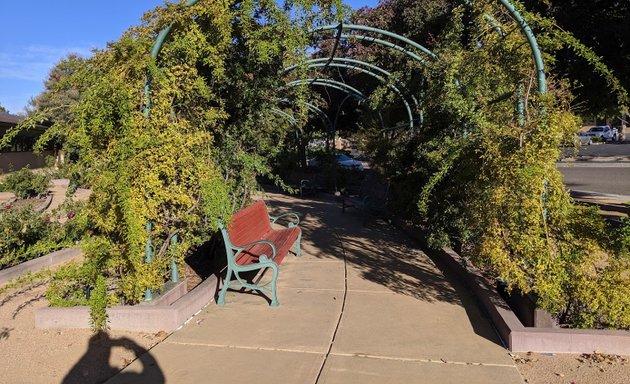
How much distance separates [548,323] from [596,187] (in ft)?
50.7

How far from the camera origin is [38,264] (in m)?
6.27

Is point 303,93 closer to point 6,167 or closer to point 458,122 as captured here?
point 458,122

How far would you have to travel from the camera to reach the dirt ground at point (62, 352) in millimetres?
3506

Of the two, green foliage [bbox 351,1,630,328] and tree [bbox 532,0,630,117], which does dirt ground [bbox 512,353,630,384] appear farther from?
tree [bbox 532,0,630,117]

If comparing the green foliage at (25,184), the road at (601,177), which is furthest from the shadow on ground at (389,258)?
the green foliage at (25,184)

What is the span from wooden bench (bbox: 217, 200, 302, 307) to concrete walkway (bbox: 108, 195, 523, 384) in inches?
9.2

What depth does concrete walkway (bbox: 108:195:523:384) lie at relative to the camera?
3.46 metres

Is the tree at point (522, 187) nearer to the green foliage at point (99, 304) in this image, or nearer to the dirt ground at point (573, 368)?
the dirt ground at point (573, 368)

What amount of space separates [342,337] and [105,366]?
72.9 inches

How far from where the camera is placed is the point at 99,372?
3553mm

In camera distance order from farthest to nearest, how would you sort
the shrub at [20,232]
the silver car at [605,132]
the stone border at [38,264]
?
1. the silver car at [605,132]
2. the shrub at [20,232]
3. the stone border at [38,264]

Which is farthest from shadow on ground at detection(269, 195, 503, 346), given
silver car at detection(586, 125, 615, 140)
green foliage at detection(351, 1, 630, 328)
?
silver car at detection(586, 125, 615, 140)

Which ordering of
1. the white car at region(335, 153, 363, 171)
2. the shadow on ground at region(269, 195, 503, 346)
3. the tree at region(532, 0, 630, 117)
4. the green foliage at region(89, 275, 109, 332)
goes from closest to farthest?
1. the green foliage at region(89, 275, 109, 332)
2. the shadow on ground at region(269, 195, 503, 346)
3. the tree at region(532, 0, 630, 117)
4. the white car at region(335, 153, 363, 171)

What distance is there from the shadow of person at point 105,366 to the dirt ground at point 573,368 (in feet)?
8.57
